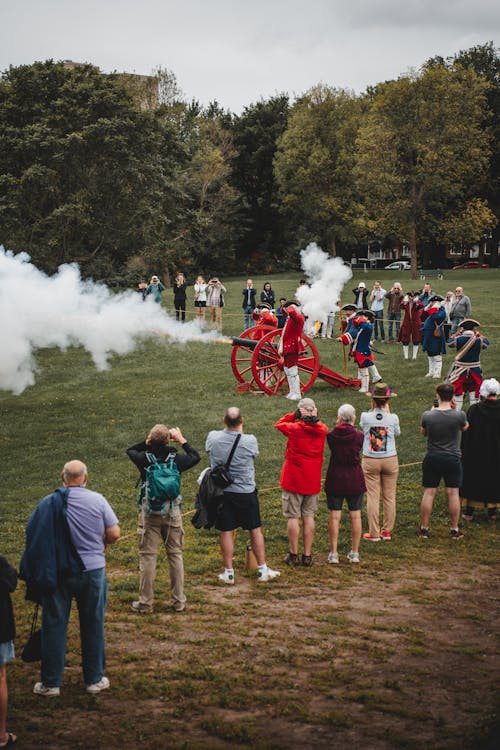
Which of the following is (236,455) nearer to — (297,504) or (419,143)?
(297,504)

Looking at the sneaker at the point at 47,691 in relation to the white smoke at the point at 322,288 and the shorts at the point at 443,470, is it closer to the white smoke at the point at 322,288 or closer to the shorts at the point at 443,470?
the shorts at the point at 443,470

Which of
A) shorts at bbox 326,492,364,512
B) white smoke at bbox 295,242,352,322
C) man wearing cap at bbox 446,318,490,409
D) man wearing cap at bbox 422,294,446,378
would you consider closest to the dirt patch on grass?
shorts at bbox 326,492,364,512

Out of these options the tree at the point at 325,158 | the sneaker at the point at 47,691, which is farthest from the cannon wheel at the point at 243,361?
the tree at the point at 325,158

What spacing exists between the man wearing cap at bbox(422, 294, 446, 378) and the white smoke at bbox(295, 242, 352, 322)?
Answer: 12.5 feet

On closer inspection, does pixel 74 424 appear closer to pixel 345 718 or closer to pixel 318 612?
pixel 318 612

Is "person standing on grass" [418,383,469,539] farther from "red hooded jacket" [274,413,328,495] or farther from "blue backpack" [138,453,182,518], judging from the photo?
"blue backpack" [138,453,182,518]

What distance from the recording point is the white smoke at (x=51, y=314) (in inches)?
552

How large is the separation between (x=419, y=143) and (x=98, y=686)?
43.6 metres

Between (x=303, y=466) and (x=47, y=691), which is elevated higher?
(x=303, y=466)

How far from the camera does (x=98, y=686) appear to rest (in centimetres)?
613

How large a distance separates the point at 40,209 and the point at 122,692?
2699 cm

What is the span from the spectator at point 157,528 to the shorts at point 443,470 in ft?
11.3

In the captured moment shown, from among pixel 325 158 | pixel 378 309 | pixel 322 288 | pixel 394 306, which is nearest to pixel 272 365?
pixel 322 288

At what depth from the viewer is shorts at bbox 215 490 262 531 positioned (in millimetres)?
8227
